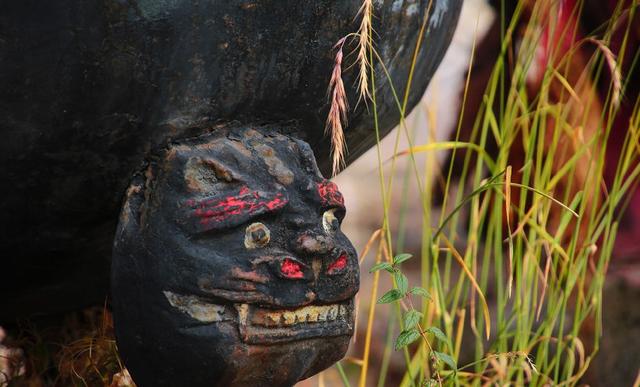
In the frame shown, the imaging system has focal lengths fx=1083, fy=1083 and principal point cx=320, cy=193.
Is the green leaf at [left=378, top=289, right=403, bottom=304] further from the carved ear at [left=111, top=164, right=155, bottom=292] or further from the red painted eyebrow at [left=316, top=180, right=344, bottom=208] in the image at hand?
the carved ear at [left=111, top=164, right=155, bottom=292]

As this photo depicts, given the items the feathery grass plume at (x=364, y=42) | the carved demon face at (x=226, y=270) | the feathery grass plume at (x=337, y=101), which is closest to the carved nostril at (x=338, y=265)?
the carved demon face at (x=226, y=270)

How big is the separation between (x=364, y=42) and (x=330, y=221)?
0.23 meters

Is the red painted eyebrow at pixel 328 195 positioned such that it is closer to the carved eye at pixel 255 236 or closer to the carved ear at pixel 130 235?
the carved eye at pixel 255 236

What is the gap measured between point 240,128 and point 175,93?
0.12 meters

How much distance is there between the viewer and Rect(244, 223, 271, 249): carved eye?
4.23 ft

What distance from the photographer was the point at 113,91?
126cm

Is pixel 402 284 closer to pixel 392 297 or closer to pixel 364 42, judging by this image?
pixel 392 297

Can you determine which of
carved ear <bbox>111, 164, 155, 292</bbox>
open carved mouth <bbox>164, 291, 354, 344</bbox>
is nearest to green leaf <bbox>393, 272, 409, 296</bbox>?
open carved mouth <bbox>164, 291, 354, 344</bbox>

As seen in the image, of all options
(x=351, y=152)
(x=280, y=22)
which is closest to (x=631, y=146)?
(x=351, y=152)

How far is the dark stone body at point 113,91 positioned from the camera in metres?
1.21

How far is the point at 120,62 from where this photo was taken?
4.08 feet

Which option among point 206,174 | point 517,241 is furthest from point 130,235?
point 517,241

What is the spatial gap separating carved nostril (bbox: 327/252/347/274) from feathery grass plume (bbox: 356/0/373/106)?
223 millimetres

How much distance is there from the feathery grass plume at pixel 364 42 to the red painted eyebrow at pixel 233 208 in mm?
209
